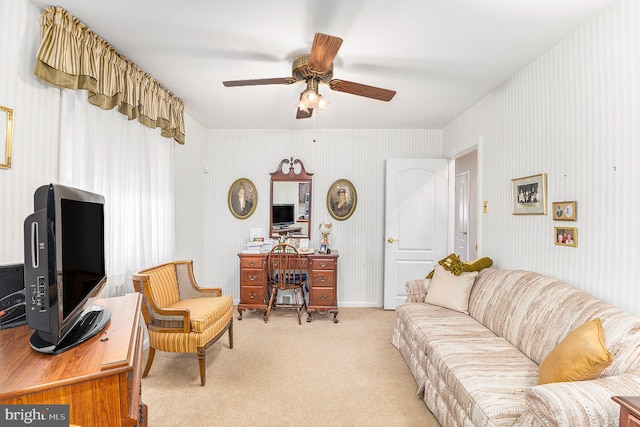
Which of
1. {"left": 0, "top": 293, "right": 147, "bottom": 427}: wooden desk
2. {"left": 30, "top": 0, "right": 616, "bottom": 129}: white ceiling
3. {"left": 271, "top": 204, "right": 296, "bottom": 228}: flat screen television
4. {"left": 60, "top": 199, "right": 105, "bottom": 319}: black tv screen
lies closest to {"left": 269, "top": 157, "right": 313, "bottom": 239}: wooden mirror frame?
{"left": 271, "top": 204, "right": 296, "bottom": 228}: flat screen television

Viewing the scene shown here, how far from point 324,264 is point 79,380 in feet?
9.78

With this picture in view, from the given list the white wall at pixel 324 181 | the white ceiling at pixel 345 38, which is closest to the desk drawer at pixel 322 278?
the white wall at pixel 324 181

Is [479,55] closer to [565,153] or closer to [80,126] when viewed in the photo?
[565,153]

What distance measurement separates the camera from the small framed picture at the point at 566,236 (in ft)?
6.62

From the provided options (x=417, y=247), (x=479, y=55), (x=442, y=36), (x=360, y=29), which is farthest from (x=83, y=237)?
(x=417, y=247)

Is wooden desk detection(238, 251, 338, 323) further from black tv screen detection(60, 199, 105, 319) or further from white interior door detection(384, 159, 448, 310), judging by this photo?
black tv screen detection(60, 199, 105, 319)

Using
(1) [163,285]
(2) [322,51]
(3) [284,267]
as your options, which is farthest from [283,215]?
(2) [322,51]

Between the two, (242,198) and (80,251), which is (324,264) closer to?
(242,198)

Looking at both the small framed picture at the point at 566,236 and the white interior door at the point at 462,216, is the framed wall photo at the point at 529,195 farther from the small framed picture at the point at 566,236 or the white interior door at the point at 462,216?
the white interior door at the point at 462,216

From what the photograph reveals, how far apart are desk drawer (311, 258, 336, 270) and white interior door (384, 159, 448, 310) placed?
2.63 feet

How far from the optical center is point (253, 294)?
152 inches

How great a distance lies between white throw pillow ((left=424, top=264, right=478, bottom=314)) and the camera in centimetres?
272

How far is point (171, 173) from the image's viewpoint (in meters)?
3.31

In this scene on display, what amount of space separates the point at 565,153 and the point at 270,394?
2676 millimetres
